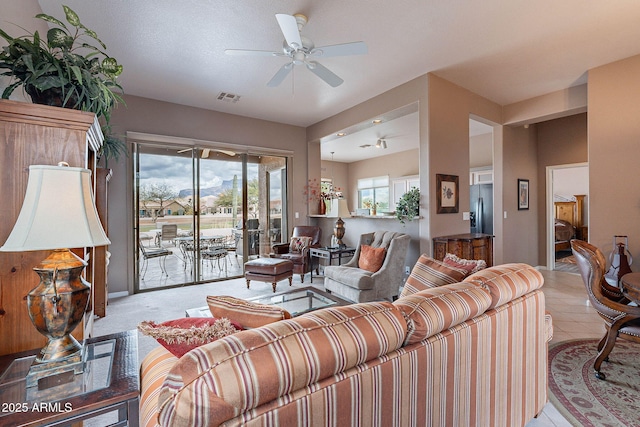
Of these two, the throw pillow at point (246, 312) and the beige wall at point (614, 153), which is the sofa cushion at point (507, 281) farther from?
the beige wall at point (614, 153)

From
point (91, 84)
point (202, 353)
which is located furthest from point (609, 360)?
point (91, 84)

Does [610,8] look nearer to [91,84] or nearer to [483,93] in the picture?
[483,93]

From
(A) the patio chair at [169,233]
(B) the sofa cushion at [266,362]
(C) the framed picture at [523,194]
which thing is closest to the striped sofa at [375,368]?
(B) the sofa cushion at [266,362]

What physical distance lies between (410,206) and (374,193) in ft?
18.0

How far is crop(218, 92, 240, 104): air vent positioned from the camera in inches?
171

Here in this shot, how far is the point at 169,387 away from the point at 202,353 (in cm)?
9

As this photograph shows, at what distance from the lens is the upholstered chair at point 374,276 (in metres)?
3.29

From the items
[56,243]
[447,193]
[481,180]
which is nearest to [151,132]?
[56,243]

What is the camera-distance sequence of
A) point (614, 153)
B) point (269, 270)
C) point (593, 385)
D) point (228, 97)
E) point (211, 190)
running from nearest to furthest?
point (593, 385), point (614, 153), point (269, 270), point (228, 97), point (211, 190)

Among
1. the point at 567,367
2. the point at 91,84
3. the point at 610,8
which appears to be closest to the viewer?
the point at 91,84

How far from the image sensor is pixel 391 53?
326cm

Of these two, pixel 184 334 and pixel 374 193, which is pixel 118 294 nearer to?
pixel 184 334

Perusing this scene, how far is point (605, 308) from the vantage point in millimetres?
2148

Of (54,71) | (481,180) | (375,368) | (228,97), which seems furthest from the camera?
(481,180)
